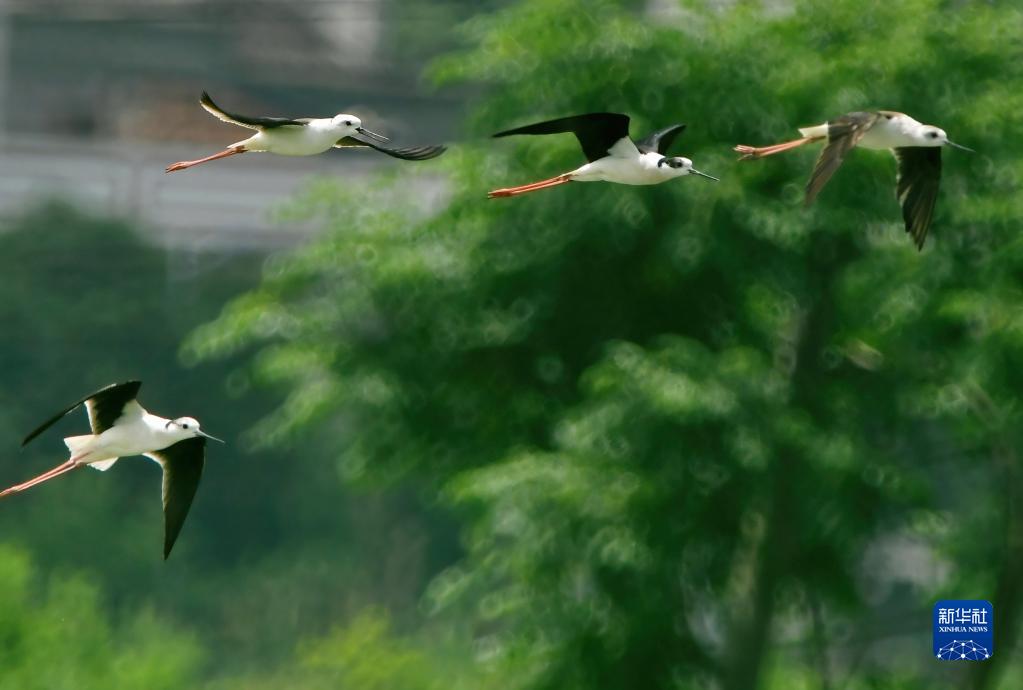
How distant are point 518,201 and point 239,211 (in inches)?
1452

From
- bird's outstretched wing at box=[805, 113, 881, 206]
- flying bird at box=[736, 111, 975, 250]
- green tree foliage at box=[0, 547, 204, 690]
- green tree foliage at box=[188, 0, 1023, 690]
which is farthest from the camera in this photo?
green tree foliage at box=[0, 547, 204, 690]

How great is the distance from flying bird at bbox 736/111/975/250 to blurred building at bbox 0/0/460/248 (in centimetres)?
3969

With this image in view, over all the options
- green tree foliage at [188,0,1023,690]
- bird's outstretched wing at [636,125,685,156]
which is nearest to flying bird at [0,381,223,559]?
bird's outstretched wing at [636,125,685,156]

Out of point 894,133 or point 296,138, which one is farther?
point 894,133

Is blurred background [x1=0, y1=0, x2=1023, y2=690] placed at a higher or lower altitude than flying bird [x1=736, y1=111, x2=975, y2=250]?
lower

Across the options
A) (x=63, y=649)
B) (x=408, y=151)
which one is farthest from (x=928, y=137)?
(x=63, y=649)

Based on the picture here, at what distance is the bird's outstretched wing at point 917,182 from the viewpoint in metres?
9.94

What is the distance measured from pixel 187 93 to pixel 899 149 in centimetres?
4871

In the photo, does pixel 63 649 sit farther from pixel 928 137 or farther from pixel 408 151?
pixel 928 137

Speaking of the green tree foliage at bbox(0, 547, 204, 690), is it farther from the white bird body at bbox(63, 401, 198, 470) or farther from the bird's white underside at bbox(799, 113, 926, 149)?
the bird's white underside at bbox(799, 113, 926, 149)

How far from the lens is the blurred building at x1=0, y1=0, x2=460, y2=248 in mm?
52094

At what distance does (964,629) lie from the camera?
587 inches

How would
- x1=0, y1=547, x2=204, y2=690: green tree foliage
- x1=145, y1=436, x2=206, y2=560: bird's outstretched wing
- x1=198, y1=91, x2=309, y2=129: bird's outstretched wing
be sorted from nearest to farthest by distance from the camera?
1. x1=198, y1=91, x2=309, y2=129: bird's outstretched wing
2. x1=145, y1=436, x2=206, y2=560: bird's outstretched wing
3. x1=0, y1=547, x2=204, y2=690: green tree foliage

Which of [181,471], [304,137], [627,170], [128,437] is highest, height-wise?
[304,137]
